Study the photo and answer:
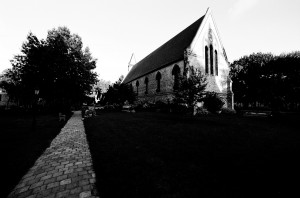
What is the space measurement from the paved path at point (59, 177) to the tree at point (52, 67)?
1779 cm

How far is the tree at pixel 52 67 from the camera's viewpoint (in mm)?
19797

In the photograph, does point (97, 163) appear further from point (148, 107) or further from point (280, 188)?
point (148, 107)

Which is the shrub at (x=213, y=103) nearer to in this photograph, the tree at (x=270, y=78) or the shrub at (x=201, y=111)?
the shrub at (x=201, y=111)

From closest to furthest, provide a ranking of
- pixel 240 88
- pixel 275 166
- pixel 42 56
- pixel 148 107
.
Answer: pixel 275 166, pixel 42 56, pixel 148 107, pixel 240 88

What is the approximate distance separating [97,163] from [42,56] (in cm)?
2071

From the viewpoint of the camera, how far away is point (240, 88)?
39.5 m

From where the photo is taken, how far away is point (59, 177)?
12.2 feet

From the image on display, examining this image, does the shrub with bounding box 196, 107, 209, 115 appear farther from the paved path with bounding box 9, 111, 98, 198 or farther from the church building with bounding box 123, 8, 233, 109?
the paved path with bounding box 9, 111, 98, 198

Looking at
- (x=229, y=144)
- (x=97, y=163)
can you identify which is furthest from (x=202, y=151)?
(x=97, y=163)

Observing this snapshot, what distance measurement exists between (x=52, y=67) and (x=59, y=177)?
67.6ft

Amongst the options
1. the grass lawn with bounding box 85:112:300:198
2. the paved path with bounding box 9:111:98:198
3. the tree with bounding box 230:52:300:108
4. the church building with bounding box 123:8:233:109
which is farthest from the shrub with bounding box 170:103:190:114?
the tree with bounding box 230:52:300:108

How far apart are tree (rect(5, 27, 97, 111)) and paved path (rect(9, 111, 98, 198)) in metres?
17.8

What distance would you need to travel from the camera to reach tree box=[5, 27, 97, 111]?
19797 millimetres

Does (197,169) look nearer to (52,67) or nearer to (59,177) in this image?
(59,177)
